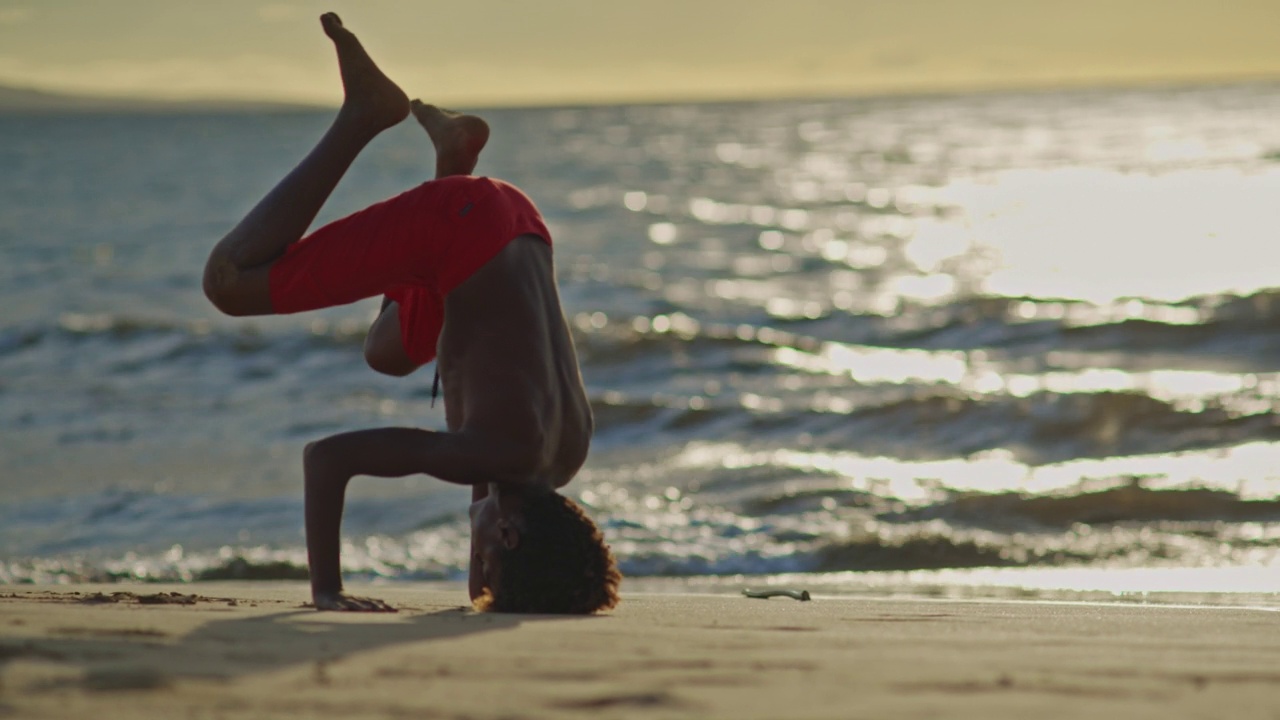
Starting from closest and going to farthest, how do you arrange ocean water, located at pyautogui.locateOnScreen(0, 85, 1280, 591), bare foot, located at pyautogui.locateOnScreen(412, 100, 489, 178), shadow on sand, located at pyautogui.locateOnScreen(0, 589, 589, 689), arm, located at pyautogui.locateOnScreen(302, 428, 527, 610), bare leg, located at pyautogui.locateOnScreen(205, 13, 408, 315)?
shadow on sand, located at pyautogui.locateOnScreen(0, 589, 589, 689)
arm, located at pyautogui.locateOnScreen(302, 428, 527, 610)
bare leg, located at pyautogui.locateOnScreen(205, 13, 408, 315)
bare foot, located at pyautogui.locateOnScreen(412, 100, 489, 178)
ocean water, located at pyautogui.locateOnScreen(0, 85, 1280, 591)

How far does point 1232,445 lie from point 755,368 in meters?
5.05

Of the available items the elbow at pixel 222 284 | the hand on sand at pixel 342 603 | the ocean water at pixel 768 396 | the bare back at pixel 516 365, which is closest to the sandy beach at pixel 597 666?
the hand on sand at pixel 342 603

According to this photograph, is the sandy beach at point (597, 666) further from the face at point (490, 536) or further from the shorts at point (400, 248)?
the shorts at point (400, 248)

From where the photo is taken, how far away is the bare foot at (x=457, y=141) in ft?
15.2

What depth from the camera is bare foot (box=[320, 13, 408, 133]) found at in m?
4.36

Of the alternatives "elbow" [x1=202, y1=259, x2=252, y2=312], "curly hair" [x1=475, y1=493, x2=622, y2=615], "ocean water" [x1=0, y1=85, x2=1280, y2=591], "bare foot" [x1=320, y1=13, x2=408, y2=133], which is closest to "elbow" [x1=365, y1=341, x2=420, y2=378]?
"elbow" [x1=202, y1=259, x2=252, y2=312]

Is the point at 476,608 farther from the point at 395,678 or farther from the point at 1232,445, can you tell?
the point at 1232,445

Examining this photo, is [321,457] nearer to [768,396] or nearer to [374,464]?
[374,464]

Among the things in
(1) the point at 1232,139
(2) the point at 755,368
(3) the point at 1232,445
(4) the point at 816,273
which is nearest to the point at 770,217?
(4) the point at 816,273

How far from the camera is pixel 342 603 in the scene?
153 inches

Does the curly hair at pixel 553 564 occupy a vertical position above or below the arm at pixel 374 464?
below

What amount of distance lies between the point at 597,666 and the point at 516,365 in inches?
51.1

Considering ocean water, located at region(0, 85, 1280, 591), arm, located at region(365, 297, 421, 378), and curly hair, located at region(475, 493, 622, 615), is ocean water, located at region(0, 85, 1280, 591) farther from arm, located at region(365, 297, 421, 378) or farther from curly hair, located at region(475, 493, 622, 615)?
curly hair, located at region(475, 493, 622, 615)

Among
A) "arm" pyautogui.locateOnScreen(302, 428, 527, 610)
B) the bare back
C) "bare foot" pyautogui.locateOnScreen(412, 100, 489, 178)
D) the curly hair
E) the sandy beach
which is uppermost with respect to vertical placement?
"bare foot" pyautogui.locateOnScreen(412, 100, 489, 178)
